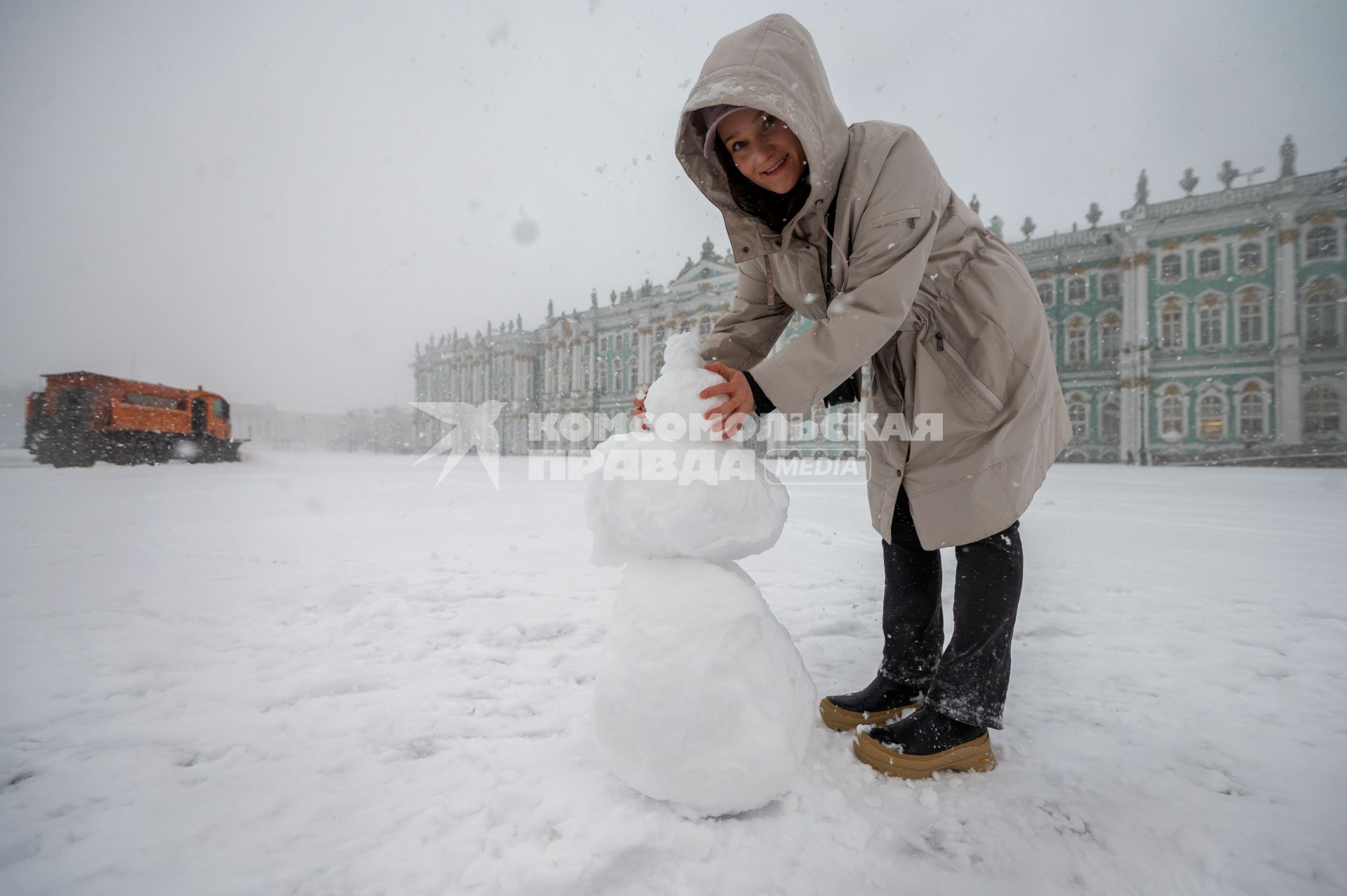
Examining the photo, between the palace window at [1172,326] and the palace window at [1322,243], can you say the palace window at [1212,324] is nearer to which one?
the palace window at [1172,326]

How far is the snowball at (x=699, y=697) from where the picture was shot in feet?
A: 3.93

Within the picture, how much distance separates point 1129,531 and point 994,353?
565 centimetres

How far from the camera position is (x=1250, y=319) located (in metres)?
21.7

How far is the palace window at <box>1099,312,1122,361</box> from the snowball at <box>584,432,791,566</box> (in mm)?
30272

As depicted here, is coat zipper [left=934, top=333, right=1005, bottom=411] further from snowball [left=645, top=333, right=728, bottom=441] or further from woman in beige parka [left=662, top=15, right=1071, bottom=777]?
snowball [left=645, top=333, right=728, bottom=441]

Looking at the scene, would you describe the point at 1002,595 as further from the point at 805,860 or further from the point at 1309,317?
the point at 1309,317

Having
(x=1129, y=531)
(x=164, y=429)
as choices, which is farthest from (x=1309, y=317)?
(x=164, y=429)

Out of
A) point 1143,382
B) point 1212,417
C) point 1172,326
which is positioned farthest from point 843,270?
point 1172,326

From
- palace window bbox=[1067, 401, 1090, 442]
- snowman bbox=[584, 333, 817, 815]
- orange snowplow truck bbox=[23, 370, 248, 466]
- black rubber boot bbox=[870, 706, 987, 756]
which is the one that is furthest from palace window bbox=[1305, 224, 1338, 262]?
orange snowplow truck bbox=[23, 370, 248, 466]

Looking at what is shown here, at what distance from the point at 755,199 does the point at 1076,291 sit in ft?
101

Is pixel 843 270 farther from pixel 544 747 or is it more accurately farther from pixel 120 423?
pixel 120 423

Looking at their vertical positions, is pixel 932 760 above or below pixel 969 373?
below

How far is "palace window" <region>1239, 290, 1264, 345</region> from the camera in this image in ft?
70.6

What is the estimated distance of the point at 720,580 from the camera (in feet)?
4.28
